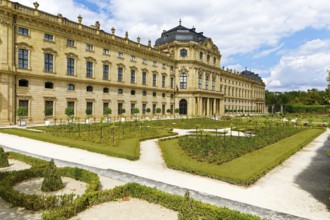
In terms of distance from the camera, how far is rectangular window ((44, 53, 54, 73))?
3350 centimetres

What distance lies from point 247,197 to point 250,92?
93006 mm

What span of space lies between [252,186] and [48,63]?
33117 millimetres

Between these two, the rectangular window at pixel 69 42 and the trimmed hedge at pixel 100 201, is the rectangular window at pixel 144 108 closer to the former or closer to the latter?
the rectangular window at pixel 69 42

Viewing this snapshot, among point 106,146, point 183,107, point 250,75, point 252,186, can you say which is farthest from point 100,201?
point 250,75

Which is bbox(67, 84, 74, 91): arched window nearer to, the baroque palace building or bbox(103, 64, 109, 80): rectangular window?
the baroque palace building

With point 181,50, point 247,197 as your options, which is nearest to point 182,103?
point 181,50

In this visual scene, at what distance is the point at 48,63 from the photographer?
33875mm

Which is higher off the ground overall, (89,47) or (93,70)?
(89,47)

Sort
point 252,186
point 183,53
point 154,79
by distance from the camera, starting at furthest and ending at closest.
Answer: point 183,53 → point 154,79 → point 252,186

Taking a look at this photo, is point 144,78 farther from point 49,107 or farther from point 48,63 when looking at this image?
point 49,107

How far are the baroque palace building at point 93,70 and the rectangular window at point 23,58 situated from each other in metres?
0.06

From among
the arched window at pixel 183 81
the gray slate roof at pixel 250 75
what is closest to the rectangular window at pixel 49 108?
the arched window at pixel 183 81

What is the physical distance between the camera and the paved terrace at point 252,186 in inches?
303

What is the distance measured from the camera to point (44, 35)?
33.0 meters
